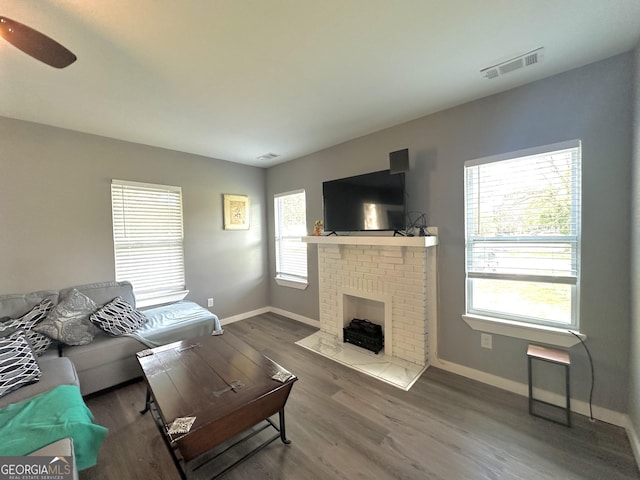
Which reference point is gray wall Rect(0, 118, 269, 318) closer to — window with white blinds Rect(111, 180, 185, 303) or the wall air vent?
window with white blinds Rect(111, 180, 185, 303)

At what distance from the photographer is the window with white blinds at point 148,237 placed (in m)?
3.15

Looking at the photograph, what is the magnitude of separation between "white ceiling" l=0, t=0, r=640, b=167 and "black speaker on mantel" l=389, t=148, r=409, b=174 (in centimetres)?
41

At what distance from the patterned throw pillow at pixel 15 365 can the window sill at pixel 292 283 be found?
9.46ft

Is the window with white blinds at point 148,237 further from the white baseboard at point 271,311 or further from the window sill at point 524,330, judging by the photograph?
the window sill at point 524,330

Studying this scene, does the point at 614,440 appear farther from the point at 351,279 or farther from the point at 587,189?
the point at 351,279

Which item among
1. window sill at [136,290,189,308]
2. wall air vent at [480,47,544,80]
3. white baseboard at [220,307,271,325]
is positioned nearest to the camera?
wall air vent at [480,47,544,80]

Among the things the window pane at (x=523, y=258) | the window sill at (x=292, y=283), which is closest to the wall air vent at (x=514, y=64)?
the window pane at (x=523, y=258)

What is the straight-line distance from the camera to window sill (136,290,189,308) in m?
3.30

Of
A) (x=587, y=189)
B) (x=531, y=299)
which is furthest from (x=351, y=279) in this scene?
(x=587, y=189)

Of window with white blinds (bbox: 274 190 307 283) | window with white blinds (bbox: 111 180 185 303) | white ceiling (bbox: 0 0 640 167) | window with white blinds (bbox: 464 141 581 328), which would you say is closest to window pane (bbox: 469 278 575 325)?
window with white blinds (bbox: 464 141 581 328)

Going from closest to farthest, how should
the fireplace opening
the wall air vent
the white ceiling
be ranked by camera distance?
the white ceiling
the wall air vent
the fireplace opening

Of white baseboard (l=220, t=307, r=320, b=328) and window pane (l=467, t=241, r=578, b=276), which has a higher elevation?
window pane (l=467, t=241, r=578, b=276)

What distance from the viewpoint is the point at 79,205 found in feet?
9.34

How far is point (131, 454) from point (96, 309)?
145 cm
